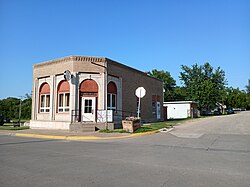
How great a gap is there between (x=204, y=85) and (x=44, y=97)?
4119 cm

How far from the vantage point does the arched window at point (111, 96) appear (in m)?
21.5

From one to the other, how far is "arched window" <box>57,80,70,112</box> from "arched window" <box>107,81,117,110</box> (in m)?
3.79

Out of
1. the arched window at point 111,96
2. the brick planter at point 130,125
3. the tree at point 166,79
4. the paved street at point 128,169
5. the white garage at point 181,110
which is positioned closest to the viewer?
the paved street at point 128,169

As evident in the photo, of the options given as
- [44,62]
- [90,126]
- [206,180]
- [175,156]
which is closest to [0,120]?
[44,62]

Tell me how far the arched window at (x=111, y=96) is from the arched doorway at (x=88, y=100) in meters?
1.62

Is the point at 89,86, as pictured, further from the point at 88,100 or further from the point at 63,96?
the point at 63,96

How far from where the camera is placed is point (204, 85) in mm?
53750

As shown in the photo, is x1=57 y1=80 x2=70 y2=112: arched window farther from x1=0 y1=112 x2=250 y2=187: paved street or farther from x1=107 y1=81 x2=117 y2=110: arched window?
x1=0 y1=112 x2=250 y2=187: paved street

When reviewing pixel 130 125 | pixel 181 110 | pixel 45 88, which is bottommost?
pixel 130 125

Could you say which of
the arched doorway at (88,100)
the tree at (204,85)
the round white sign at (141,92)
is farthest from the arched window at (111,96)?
the tree at (204,85)

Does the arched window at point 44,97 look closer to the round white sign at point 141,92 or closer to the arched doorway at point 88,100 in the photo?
the arched doorway at point 88,100

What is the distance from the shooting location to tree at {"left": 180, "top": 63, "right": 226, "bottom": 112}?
5366cm

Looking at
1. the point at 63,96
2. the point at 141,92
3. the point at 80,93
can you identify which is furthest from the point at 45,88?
the point at 141,92

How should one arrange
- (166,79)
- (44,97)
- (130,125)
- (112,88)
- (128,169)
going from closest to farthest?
(128,169), (130,125), (112,88), (44,97), (166,79)
